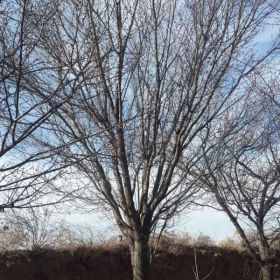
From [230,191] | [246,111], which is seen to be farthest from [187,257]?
[246,111]

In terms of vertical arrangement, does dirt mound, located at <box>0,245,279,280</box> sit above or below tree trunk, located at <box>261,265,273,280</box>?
above

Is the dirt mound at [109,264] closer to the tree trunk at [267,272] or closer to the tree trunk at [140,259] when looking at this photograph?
the tree trunk at [267,272]

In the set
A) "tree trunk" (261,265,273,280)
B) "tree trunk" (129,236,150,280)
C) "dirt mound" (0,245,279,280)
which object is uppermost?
"dirt mound" (0,245,279,280)

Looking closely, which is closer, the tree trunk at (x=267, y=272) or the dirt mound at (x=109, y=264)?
the tree trunk at (x=267, y=272)

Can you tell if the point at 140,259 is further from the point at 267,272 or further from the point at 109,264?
the point at 109,264

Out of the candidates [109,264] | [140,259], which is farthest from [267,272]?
[140,259]

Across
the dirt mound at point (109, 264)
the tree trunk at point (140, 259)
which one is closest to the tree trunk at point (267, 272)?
the dirt mound at point (109, 264)

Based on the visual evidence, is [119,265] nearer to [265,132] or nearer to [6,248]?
[6,248]

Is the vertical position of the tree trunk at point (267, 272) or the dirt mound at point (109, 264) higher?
the dirt mound at point (109, 264)

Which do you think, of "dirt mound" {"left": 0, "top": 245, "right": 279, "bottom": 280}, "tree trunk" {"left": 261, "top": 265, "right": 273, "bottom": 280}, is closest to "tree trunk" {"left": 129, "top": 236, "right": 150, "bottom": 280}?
"dirt mound" {"left": 0, "top": 245, "right": 279, "bottom": 280}

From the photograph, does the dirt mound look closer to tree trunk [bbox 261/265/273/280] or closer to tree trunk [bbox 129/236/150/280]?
tree trunk [bbox 261/265/273/280]

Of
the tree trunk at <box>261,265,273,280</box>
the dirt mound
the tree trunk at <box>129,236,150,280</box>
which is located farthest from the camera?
the dirt mound

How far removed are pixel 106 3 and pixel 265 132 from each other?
5395 mm

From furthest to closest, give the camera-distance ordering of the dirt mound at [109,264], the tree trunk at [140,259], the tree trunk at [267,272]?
the dirt mound at [109,264], the tree trunk at [267,272], the tree trunk at [140,259]
